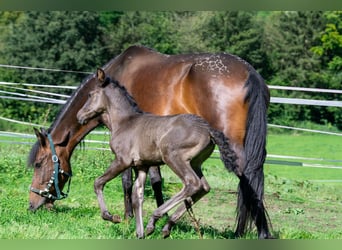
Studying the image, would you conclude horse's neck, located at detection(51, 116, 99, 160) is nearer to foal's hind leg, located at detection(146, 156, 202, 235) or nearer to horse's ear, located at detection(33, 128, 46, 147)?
horse's ear, located at detection(33, 128, 46, 147)

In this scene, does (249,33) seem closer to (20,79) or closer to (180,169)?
(20,79)

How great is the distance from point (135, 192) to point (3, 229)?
1.15 meters

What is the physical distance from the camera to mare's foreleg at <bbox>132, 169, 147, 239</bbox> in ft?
14.9

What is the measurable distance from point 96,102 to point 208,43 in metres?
24.8

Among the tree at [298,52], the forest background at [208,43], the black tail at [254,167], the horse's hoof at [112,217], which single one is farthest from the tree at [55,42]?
the horse's hoof at [112,217]

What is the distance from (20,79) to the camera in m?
29.2

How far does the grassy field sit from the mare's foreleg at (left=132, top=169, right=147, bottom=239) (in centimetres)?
19

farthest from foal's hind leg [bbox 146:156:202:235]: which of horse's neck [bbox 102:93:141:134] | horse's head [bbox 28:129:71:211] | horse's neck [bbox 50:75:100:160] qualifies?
horse's head [bbox 28:129:71:211]

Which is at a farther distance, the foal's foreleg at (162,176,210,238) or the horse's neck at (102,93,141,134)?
the horse's neck at (102,93,141,134)

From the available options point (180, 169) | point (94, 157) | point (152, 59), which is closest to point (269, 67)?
point (94, 157)

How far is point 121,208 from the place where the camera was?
705 centimetres

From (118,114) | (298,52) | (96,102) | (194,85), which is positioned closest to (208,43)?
(298,52)

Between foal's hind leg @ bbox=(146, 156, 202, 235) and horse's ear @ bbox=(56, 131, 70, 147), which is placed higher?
foal's hind leg @ bbox=(146, 156, 202, 235)

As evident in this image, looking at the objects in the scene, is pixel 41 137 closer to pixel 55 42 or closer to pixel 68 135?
pixel 68 135
